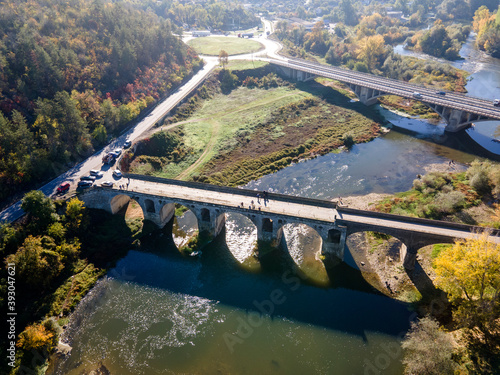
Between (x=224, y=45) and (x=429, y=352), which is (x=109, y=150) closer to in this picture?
(x=429, y=352)

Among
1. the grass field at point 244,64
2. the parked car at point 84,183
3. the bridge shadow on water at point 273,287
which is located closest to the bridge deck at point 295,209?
the parked car at point 84,183

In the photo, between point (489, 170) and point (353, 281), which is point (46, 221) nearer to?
point (353, 281)

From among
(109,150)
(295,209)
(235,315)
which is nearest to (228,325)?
(235,315)

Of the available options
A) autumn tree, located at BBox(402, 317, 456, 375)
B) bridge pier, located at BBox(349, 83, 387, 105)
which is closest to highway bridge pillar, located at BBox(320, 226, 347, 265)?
autumn tree, located at BBox(402, 317, 456, 375)

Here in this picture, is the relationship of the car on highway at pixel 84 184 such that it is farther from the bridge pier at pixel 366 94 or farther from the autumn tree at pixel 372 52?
the autumn tree at pixel 372 52

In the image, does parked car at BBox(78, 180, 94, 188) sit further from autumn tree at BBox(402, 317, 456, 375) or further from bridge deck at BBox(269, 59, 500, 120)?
bridge deck at BBox(269, 59, 500, 120)

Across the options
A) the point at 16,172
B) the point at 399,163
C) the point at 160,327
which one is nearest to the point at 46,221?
the point at 16,172

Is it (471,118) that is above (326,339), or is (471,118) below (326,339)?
above
